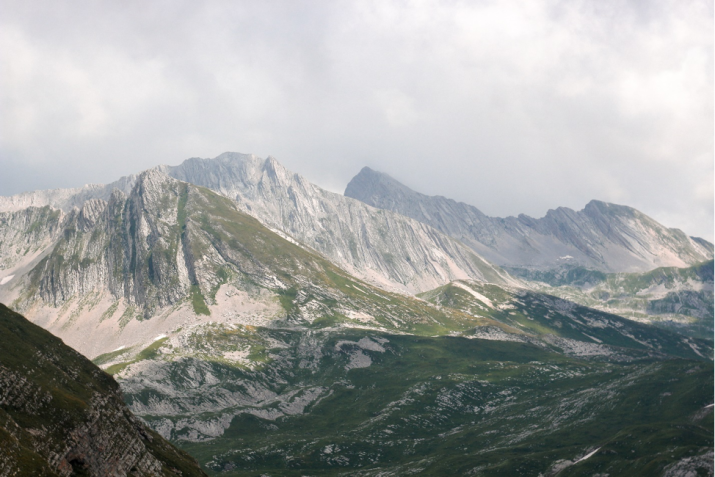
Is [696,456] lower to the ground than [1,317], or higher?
lower

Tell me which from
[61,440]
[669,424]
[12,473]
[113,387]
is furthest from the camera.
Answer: [669,424]

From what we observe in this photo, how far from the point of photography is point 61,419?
346 feet

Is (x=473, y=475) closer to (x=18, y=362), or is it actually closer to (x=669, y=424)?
(x=669, y=424)

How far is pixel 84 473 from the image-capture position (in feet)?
339

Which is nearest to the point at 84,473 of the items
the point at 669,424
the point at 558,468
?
the point at 558,468

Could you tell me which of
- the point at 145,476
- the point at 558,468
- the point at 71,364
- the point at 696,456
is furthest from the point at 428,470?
A: the point at 71,364

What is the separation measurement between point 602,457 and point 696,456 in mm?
30864

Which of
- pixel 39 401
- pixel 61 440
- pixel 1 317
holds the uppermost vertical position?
pixel 1 317

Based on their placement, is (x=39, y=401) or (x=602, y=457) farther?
(x=602, y=457)

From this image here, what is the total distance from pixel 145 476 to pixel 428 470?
113m

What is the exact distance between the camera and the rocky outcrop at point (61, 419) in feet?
308

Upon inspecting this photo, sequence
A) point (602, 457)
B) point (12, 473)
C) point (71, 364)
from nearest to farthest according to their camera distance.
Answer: point (12, 473)
point (71, 364)
point (602, 457)

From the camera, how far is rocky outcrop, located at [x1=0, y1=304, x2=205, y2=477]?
9375cm

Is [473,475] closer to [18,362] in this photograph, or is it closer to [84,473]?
[84,473]
